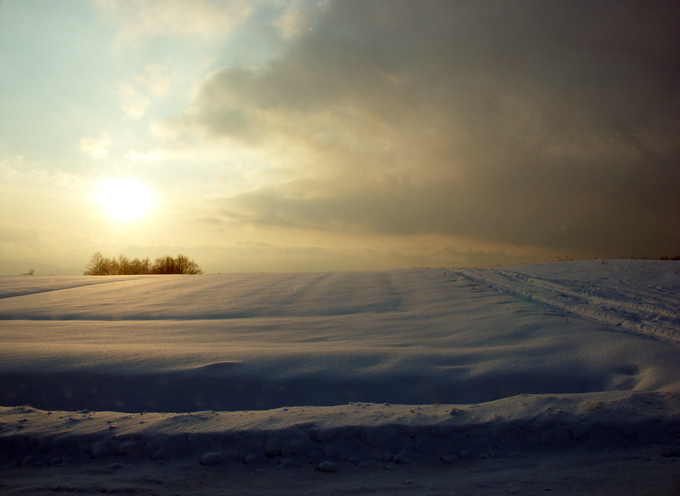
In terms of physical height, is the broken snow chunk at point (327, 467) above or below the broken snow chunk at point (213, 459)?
below

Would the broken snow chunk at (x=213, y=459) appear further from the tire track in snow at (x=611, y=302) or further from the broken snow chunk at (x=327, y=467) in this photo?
the tire track in snow at (x=611, y=302)

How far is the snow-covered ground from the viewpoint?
216 centimetres

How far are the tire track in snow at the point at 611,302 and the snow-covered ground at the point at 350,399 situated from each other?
2.2 inches

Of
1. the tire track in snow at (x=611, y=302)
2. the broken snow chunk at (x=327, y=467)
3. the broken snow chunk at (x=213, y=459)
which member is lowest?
the broken snow chunk at (x=327, y=467)

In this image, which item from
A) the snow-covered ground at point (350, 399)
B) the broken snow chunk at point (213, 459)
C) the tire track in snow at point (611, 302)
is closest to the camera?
the snow-covered ground at point (350, 399)

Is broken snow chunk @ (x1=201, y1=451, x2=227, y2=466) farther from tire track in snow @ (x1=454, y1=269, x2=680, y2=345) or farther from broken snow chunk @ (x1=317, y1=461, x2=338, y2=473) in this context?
tire track in snow @ (x1=454, y1=269, x2=680, y2=345)

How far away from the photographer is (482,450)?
241 cm

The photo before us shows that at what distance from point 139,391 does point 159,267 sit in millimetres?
28811

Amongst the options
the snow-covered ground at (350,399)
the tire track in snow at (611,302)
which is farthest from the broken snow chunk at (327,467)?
the tire track in snow at (611,302)

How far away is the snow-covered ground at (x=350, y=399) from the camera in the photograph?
216 centimetres

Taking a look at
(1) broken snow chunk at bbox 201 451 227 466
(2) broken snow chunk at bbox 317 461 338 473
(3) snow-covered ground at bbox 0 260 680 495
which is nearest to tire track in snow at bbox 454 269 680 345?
(3) snow-covered ground at bbox 0 260 680 495

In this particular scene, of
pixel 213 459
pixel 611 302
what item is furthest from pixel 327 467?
pixel 611 302

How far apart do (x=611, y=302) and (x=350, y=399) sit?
19.1ft

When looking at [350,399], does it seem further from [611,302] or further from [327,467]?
[611,302]
